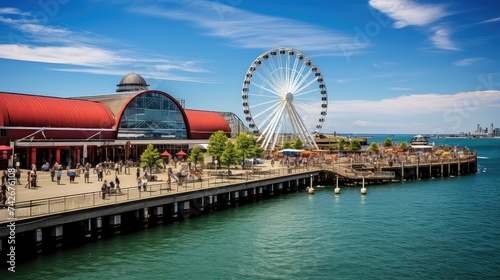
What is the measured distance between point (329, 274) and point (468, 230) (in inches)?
637

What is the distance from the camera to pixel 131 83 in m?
87.5

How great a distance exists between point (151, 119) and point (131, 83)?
80.6ft

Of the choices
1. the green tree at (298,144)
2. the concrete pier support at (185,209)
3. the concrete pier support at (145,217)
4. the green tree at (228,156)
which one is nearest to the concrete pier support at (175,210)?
the concrete pier support at (185,209)

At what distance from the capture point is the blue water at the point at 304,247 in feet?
80.6

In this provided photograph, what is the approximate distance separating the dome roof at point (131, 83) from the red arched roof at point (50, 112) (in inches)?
976

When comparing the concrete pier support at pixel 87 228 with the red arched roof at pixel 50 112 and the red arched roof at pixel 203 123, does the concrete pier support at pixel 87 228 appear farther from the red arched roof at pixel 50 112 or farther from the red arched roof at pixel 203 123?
the red arched roof at pixel 203 123

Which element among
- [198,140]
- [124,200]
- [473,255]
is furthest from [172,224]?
[198,140]

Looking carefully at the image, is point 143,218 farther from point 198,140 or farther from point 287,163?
point 198,140

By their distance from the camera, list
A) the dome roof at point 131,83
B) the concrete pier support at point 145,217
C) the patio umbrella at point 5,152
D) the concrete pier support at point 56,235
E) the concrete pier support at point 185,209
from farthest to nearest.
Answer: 1. the dome roof at point 131,83
2. the patio umbrella at point 5,152
3. the concrete pier support at point 185,209
4. the concrete pier support at point 145,217
5. the concrete pier support at point 56,235

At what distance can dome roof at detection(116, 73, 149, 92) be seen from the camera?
87.4 m

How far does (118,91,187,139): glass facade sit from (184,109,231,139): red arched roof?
4.52 m

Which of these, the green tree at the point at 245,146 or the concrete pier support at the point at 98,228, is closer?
the concrete pier support at the point at 98,228

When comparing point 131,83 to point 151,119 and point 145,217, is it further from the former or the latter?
point 145,217

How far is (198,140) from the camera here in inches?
2928
